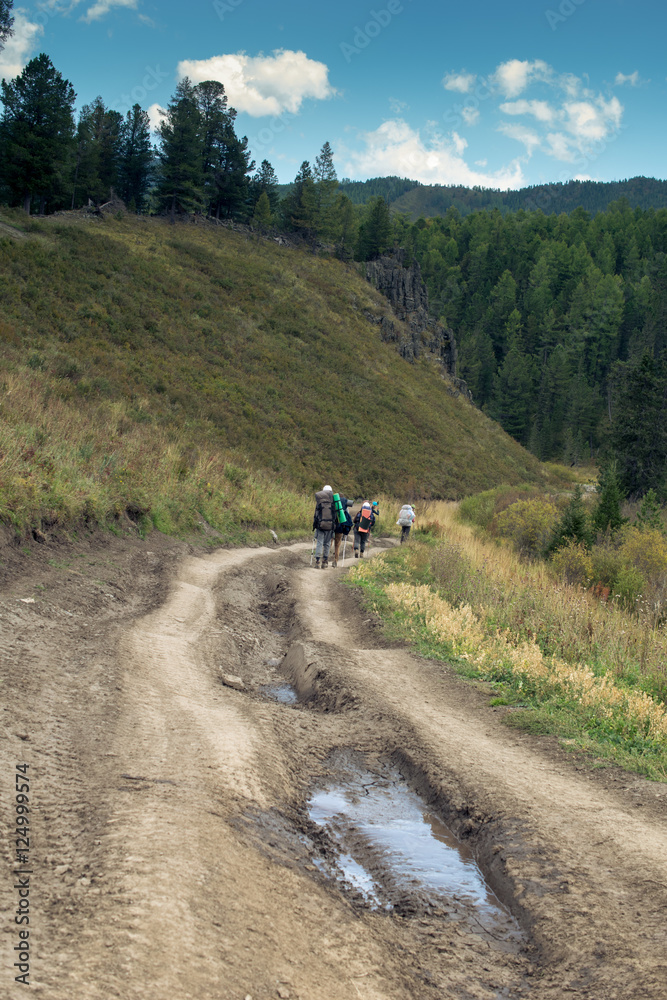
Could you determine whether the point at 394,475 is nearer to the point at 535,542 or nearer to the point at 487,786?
the point at 535,542

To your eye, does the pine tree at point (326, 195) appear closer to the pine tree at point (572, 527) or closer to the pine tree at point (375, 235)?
the pine tree at point (375, 235)

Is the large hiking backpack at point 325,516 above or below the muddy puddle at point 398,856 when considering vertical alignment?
above

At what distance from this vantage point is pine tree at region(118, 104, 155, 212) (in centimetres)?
6738

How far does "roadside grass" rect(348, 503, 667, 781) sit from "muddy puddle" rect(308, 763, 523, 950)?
5.92ft

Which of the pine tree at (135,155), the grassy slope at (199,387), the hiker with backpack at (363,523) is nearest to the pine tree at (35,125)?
the grassy slope at (199,387)

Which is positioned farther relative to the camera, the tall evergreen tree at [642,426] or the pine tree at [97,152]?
the pine tree at [97,152]

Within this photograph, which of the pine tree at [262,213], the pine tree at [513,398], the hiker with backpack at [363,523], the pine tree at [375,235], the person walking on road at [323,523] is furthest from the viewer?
the pine tree at [513,398]

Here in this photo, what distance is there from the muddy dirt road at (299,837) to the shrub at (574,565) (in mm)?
9408

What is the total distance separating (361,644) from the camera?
9.16 meters

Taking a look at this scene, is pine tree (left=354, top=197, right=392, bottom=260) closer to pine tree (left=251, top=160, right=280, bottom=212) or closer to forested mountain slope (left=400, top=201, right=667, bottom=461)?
pine tree (left=251, top=160, right=280, bottom=212)

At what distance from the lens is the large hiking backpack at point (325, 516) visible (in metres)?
15.6

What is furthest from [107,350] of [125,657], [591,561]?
[125,657]

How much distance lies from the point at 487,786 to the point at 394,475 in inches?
1364

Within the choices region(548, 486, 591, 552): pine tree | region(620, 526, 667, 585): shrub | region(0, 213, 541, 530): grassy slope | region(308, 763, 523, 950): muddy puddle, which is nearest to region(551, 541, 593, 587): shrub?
region(620, 526, 667, 585): shrub
